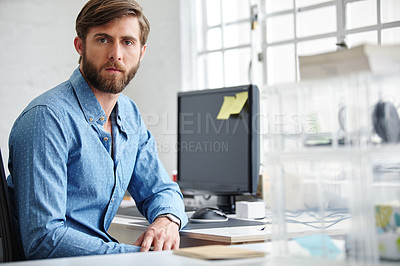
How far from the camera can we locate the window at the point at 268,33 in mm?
2820

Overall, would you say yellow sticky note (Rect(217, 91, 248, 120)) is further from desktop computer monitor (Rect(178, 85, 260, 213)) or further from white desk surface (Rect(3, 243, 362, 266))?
white desk surface (Rect(3, 243, 362, 266))

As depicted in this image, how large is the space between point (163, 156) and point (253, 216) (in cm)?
145

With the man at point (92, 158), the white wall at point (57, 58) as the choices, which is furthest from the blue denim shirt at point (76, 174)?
the white wall at point (57, 58)

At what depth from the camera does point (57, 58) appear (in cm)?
332

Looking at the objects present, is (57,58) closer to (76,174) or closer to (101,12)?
(101,12)

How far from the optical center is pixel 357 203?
0.85 m

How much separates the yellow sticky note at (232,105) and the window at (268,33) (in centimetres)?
52

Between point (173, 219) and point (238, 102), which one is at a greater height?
point (238, 102)

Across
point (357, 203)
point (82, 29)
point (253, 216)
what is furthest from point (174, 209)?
point (357, 203)

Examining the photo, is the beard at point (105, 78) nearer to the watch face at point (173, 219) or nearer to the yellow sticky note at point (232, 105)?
the watch face at point (173, 219)

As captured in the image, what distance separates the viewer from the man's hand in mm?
1594

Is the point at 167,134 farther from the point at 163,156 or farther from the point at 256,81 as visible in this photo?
the point at 256,81

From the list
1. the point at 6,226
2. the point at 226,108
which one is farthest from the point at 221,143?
the point at 6,226

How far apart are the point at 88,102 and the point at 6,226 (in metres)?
0.45
